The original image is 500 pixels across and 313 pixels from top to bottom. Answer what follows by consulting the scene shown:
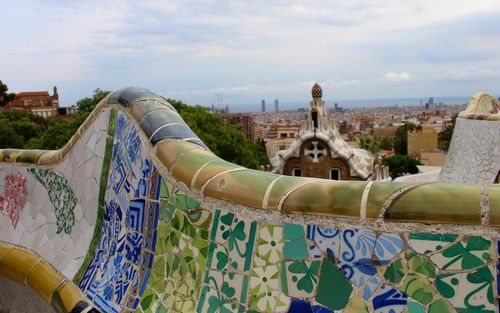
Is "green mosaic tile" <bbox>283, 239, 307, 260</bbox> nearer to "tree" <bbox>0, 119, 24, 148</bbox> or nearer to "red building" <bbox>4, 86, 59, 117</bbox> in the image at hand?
"tree" <bbox>0, 119, 24, 148</bbox>

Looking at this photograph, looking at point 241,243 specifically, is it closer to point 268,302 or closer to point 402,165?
point 268,302

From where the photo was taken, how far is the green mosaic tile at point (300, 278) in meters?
1.77

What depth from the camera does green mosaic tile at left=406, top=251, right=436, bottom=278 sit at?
5.16ft

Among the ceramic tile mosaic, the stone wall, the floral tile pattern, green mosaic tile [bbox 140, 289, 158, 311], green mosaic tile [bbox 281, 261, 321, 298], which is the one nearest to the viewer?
green mosaic tile [bbox 281, 261, 321, 298]

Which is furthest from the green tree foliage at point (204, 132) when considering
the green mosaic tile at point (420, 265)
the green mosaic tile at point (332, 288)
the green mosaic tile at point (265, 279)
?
the green mosaic tile at point (420, 265)

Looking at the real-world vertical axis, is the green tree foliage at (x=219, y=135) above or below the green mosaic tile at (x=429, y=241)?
below

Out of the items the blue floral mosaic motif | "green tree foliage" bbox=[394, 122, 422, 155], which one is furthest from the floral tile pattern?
"green tree foliage" bbox=[394, 122, 422, 155]

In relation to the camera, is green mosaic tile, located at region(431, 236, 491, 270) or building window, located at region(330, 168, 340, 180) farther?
building window, located at region(330, 168, 340, 180)

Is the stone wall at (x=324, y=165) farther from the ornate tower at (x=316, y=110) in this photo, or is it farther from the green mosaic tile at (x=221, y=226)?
the green mosaic tile at (x=221, y=226)

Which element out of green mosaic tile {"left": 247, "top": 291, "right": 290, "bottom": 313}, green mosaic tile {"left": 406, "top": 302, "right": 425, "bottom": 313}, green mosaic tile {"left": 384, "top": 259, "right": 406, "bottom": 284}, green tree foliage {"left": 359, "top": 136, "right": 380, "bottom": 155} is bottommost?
green tree foliage {"left": 359, "top": 136, "right": 380, "bottom": 155}

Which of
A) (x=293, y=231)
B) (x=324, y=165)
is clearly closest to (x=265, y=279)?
(x=293, y=231)

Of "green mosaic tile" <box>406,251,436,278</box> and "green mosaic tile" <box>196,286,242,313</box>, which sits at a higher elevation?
"green mosaic tile" <box>406,251,436,278</box>

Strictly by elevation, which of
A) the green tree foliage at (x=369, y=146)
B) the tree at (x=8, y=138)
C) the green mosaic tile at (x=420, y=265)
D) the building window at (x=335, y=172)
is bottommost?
the green tree foliage at (x=369, y=146)

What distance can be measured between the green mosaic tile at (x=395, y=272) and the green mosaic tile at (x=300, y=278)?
0.23 metres
